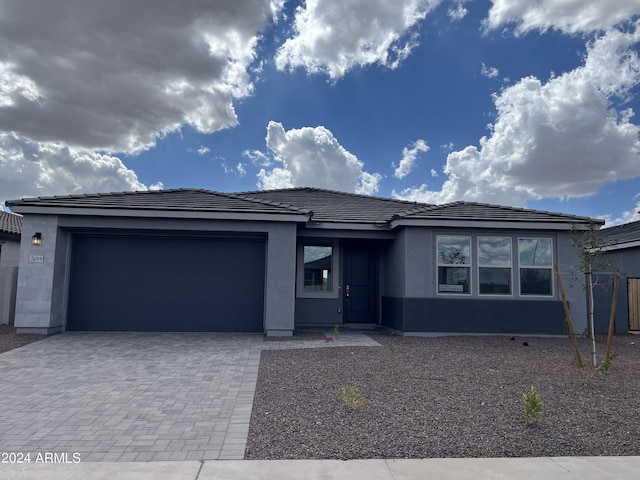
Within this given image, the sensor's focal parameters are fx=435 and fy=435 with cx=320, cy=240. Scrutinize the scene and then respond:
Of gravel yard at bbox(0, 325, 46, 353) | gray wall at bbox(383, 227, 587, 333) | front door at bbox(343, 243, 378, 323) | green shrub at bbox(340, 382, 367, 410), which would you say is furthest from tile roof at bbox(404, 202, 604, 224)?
gravel yard at bbox(0, 325, 46, 353)

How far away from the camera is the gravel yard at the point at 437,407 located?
418 centimetres

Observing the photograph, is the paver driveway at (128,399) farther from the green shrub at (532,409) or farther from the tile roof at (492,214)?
the tile roof at (492,214)

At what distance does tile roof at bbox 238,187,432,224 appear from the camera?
42.2 ft

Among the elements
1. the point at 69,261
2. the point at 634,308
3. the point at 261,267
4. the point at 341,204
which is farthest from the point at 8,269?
the point at 634,308

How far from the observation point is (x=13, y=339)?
32.7 ft

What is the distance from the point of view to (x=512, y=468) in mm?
3768

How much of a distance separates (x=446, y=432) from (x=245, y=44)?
468 inches

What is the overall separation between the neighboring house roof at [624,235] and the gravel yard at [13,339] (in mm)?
16592

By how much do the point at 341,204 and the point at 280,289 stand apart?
5348 mm

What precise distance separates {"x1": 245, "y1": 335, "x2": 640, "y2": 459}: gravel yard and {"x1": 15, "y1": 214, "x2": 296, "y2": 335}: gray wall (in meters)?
2.25

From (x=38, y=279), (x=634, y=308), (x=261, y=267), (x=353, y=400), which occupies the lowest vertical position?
(x=353, y=400)

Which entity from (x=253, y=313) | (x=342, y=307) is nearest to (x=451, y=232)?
(x=342, y=307)

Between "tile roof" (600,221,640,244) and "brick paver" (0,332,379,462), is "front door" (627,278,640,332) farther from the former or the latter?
"brick paver" (0,332,379,462)

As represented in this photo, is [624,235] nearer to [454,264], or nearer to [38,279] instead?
[454,264]
